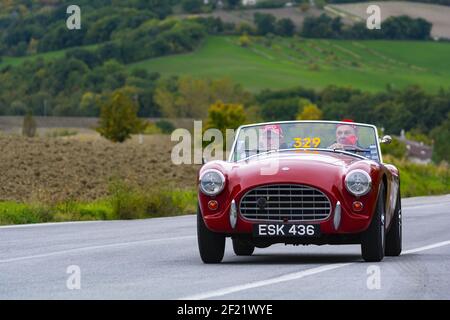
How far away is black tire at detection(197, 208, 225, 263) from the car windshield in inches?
52.8

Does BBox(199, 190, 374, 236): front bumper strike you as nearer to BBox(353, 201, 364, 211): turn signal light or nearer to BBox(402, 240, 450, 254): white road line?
BBox(353, 201, 364, 211): turn signal light

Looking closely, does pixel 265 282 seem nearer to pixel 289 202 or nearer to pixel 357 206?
pixel 289 202

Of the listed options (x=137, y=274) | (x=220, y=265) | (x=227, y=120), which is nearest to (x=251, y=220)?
(x=220, y=265)

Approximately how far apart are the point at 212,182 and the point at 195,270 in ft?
3.73

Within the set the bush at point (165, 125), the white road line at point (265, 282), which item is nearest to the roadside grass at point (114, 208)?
the white road line at point (265, 282)

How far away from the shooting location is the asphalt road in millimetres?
11180

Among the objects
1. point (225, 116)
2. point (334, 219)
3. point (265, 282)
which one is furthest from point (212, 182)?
point (225, 116)

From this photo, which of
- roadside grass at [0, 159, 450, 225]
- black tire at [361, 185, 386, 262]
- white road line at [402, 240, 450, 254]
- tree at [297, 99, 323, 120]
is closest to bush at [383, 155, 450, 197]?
roadside grass at [0, 159, 450, 225]

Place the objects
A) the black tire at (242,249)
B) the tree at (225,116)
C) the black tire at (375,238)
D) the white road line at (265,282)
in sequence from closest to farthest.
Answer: the white road line at (265,282)
the black tire at (375,238)
the black tire at (242,249)
the tree at (225,116)

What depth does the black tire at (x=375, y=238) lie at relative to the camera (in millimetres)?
14266

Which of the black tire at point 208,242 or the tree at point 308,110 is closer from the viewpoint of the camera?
the black tire at point 208,242

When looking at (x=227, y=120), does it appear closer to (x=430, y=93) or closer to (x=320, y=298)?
(x=430, y=93)

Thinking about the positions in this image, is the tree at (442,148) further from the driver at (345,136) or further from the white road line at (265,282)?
the white road line at (265,282)

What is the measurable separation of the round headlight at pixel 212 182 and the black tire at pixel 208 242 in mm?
258
